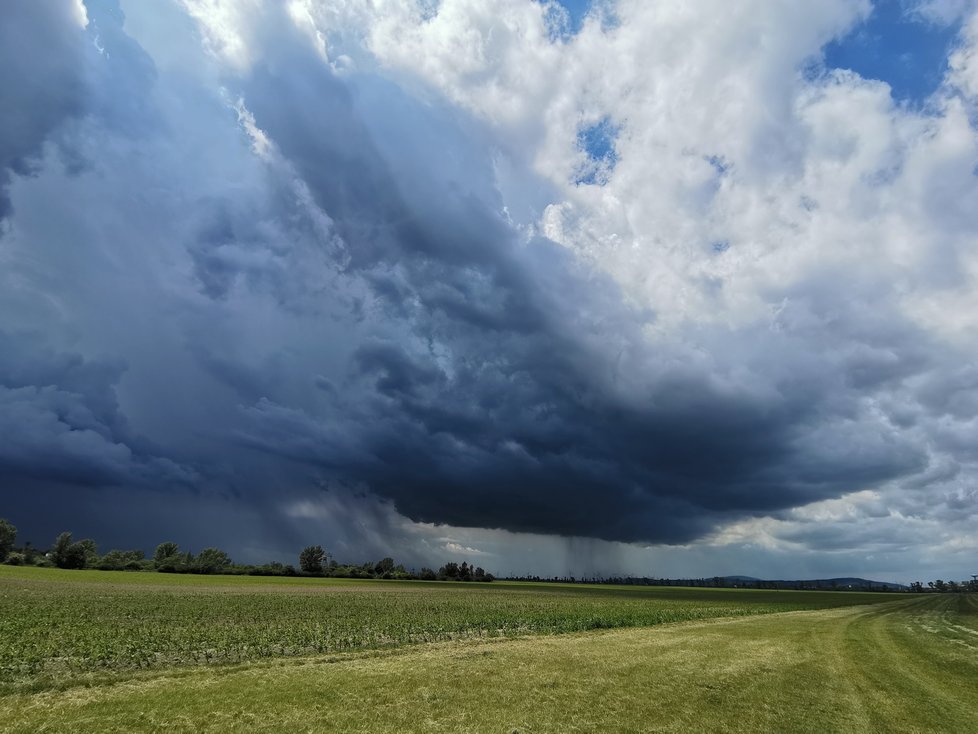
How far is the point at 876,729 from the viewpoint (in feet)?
49.2

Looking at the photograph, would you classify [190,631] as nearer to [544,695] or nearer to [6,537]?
[544,695]

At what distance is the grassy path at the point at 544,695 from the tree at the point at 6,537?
9147 inches

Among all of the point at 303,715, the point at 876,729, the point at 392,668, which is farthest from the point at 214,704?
the point at 876,729

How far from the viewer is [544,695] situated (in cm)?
1831

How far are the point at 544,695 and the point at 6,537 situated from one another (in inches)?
9652

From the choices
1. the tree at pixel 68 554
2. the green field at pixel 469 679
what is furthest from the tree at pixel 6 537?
the green field at pixel 469 679

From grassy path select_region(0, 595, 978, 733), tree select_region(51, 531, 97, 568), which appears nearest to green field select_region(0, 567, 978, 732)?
grassy path select_region(0, 595, 978, 733)

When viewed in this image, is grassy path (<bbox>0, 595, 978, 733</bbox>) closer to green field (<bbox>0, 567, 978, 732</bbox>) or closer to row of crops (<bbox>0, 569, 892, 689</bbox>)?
green field (<bbox>0, 567, 978, 732</bbox>)

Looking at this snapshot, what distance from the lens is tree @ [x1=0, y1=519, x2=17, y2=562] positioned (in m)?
185

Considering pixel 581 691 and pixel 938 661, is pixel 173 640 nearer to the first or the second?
pixel 581 691

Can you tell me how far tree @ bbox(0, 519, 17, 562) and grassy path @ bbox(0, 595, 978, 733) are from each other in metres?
232

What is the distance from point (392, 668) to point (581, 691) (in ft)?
27.1

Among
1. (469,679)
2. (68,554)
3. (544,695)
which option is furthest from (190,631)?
(68,554)

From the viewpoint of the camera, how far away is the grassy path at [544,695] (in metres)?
15.1
